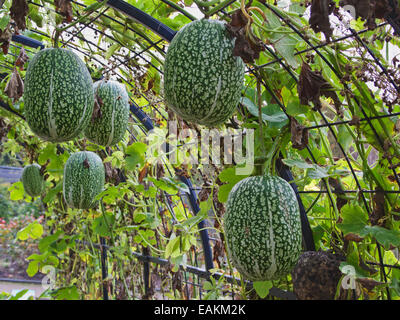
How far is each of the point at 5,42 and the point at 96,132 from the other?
56cm

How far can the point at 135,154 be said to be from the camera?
9.36 ft

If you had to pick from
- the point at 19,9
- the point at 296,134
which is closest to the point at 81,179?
the point at 19,9

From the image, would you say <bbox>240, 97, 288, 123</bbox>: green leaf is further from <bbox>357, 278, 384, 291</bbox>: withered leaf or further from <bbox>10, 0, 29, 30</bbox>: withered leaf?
<bbox>10, 0, 29, 30</bbox>: withered leaf

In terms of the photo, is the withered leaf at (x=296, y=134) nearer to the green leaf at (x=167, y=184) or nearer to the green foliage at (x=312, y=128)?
the green foliage at (x=312, y=128)

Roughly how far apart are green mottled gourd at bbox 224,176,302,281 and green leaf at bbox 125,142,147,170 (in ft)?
5.33

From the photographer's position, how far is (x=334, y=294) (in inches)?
58.2

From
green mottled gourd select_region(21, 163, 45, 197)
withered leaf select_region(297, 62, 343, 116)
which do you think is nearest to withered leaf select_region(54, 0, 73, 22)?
withered leaf select_region(297, 62, 343, 116)

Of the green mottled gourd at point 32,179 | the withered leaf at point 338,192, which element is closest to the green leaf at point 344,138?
the withered leaf at point 338,192

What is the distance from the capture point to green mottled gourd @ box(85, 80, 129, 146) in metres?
1.99

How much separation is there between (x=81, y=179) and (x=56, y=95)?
1.14 meters

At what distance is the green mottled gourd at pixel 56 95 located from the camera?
59.7 inches
